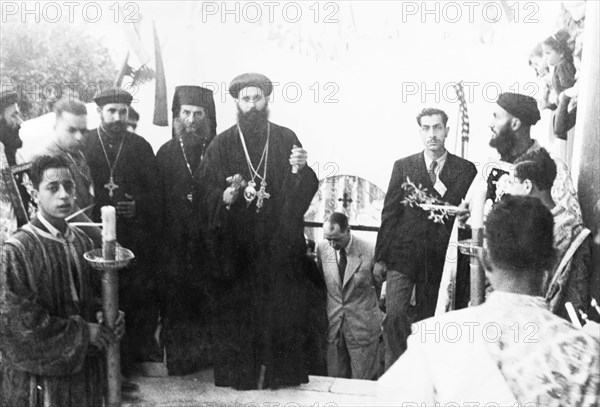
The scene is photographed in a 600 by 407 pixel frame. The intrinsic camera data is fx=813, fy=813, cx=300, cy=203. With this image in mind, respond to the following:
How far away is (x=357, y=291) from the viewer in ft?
14.1

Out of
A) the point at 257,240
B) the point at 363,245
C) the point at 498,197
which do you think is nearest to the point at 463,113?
the point at 498,197

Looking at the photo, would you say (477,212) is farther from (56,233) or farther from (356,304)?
(56,233)

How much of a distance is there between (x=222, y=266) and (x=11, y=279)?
111cm

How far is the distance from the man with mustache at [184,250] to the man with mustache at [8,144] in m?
0.79

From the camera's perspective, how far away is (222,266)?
14.2 ft

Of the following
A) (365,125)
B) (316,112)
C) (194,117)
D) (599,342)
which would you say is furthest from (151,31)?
(599,342)

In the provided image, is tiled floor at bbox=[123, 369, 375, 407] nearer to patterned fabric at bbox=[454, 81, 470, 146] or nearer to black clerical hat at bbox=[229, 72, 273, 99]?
patterned fabric at bbox=[454, 81, 470, 146]

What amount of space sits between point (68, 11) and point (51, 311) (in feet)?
5.26

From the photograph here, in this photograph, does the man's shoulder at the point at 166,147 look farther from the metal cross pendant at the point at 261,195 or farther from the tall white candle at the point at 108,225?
the metal cross pendant at the point at 261,195

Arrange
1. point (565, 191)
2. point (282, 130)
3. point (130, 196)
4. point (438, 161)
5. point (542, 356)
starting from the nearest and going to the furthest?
point (542, 356)
point (565, 191)
point (438, 161)
point (282, 130)
point (130, 196)

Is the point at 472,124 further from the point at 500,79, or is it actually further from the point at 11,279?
the point at 11,279

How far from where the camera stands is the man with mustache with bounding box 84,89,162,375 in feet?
14.3

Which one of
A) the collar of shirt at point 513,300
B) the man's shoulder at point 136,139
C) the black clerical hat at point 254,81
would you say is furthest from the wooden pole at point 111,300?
the collar of shirt at point 513,300

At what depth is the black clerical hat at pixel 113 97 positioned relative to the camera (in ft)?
14.2
